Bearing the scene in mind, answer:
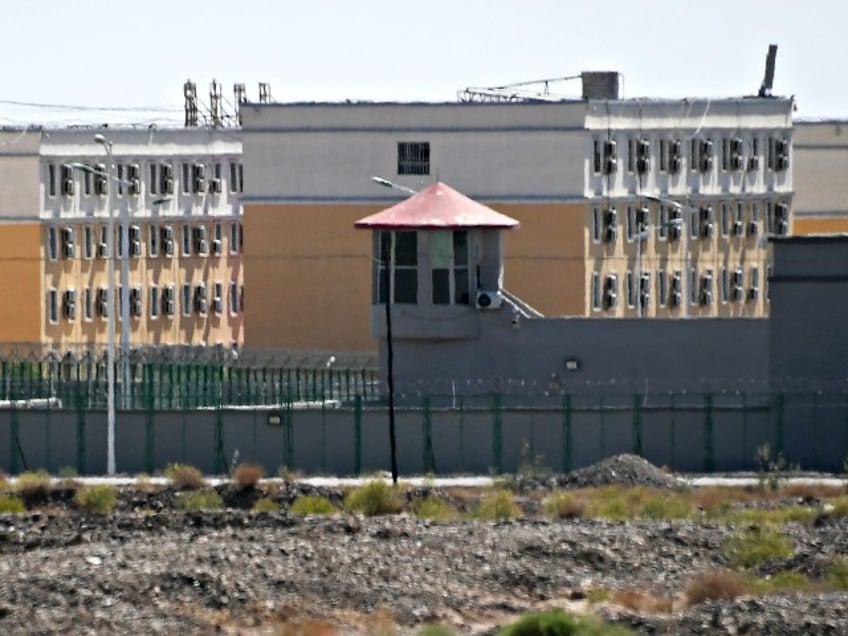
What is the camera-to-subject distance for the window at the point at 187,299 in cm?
10169

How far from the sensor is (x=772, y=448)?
186ft

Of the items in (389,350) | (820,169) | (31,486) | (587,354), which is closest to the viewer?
(31,486)

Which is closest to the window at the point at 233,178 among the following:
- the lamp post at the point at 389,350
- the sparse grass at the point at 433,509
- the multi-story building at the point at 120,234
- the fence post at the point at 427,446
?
the multi-story building at the point at 120,234

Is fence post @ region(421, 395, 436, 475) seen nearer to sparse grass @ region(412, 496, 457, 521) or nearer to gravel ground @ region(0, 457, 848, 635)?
sparse grass @ region(412, 496, 457, 521)

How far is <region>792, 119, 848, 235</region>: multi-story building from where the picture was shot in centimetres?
10094

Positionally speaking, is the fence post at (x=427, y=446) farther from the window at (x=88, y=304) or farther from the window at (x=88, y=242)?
the window at (x=88, y=242)

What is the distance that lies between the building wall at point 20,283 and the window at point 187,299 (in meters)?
6.23

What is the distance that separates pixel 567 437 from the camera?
186 feet

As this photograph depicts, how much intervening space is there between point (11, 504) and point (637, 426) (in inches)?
457

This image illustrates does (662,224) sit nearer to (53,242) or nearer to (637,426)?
(53,242)

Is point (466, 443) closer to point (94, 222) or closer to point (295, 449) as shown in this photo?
point (295, 449)

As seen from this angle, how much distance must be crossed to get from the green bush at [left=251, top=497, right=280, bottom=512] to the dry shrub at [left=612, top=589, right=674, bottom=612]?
12.3 metres

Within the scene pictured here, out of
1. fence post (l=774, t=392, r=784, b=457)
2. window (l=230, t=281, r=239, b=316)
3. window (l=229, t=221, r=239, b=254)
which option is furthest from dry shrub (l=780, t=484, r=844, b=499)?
window (l=230, t=281, r=239, b=316)

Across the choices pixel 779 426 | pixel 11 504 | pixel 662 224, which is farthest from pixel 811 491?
pixel 662 224
